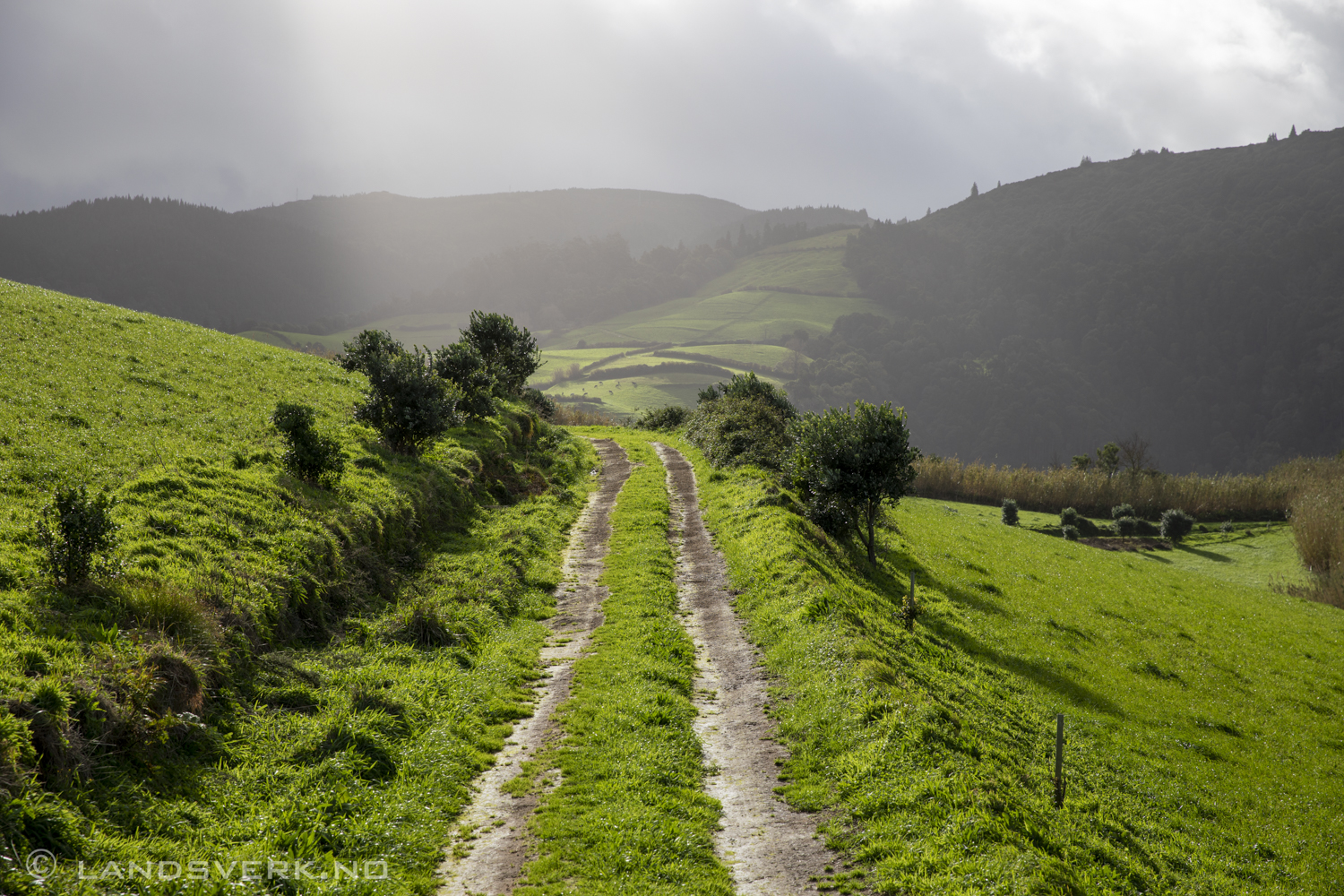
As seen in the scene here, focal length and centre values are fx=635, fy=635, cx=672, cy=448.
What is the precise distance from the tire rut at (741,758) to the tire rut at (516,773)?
305 centimetres

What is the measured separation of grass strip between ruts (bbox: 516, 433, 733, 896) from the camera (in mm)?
8719

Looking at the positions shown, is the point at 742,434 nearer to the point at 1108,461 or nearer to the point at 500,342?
the point at 500,342

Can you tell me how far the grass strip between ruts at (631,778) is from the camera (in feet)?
28.6

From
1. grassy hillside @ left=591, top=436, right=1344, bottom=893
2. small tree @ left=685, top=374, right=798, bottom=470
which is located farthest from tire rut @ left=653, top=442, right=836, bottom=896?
small tree @ left=685, top=374, right=798, bottom=470

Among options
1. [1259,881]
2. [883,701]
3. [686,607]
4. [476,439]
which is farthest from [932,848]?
[476,439]

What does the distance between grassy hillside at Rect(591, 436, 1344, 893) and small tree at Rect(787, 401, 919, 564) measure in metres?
1.99

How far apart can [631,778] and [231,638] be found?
25.2 feet

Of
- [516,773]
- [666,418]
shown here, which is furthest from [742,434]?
[516,773]

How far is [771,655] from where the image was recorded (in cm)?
1670

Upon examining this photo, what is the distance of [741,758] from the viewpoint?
40.7 ft

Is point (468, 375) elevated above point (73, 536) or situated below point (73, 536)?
above

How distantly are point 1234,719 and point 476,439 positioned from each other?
32043 mm

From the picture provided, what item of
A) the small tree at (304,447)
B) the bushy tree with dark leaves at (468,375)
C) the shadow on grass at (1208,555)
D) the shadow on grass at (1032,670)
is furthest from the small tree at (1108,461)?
the small tree at (304,447)

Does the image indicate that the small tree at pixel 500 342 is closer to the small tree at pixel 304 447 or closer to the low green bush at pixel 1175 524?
the small tree at pixel 304 447
